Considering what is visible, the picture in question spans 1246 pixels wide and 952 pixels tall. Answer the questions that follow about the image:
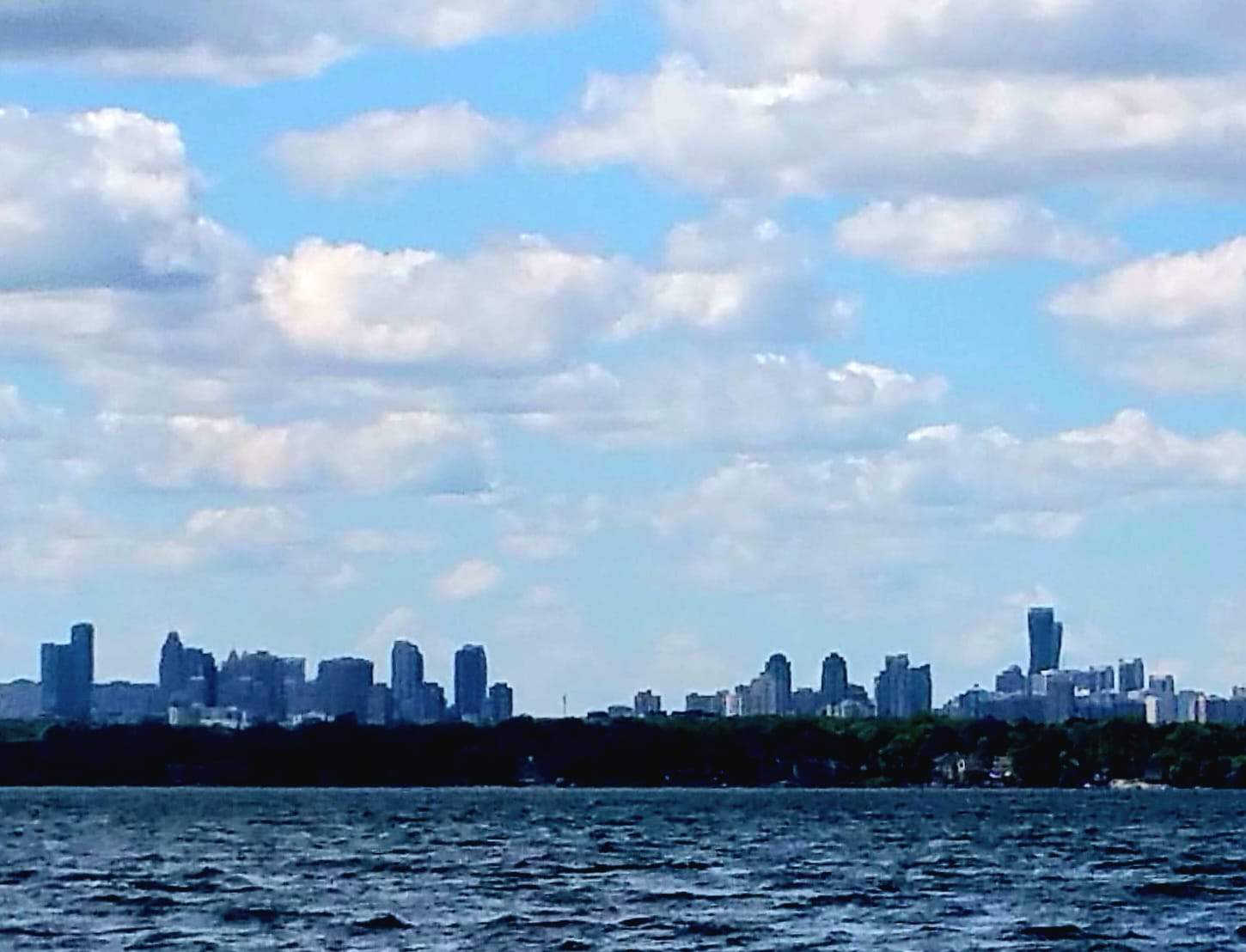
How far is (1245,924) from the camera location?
8219 cm

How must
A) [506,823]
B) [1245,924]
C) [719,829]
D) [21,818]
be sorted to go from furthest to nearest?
[21,818] < [506,823] < [719,829] < [1245,924]

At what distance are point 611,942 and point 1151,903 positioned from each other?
2162 centimetres

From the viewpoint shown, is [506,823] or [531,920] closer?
[531,920]

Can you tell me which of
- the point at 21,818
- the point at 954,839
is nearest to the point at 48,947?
the point at 954,839

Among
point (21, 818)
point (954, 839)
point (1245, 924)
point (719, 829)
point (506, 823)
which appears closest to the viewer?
point (1245, 924)

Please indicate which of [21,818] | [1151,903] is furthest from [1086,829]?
[1151,903]

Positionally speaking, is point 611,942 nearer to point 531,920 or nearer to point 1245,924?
point 531,920

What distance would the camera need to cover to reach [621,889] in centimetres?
9825

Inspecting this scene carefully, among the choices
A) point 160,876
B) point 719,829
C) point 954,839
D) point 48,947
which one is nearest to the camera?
point 48,947

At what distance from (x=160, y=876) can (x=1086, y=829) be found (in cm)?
7233

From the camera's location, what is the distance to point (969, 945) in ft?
249

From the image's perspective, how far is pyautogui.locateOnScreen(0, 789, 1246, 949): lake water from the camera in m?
78.1

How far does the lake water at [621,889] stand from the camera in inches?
3076

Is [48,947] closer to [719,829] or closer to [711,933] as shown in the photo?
[711,933]
